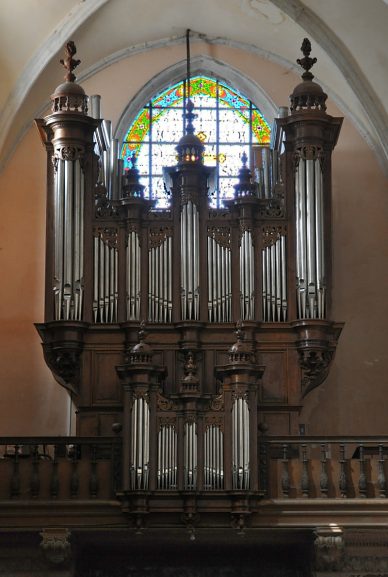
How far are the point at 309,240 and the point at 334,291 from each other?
2.01 m

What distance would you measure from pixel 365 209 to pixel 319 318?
3.01 meters

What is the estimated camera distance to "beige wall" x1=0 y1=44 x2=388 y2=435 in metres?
20.7

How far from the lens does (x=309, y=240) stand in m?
19.3

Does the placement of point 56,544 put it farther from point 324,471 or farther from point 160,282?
point 160,282

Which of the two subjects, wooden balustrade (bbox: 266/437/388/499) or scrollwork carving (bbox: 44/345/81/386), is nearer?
wooden balustrade (bbox: 266/437/388/499)

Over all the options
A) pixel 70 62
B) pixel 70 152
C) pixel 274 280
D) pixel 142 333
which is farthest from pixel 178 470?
pixel 70 62

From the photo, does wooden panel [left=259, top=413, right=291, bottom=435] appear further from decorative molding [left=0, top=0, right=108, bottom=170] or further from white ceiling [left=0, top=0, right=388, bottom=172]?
decorative molding [left=0, top=0, right=108, bottom=170]

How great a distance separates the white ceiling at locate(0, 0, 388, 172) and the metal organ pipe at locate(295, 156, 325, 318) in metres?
2.04

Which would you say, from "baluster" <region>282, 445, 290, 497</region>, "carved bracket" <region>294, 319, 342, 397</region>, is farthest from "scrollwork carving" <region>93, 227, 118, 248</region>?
"baluster" <region>282, 445, 290, 497</region>

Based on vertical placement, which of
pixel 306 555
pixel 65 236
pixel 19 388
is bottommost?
pixel 306 555

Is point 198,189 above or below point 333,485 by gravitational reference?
above

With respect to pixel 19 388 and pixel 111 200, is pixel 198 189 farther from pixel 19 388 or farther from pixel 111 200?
pixel 19 388

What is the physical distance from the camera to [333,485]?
17.7m

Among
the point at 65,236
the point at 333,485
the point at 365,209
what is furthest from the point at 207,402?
the point at 365,209
